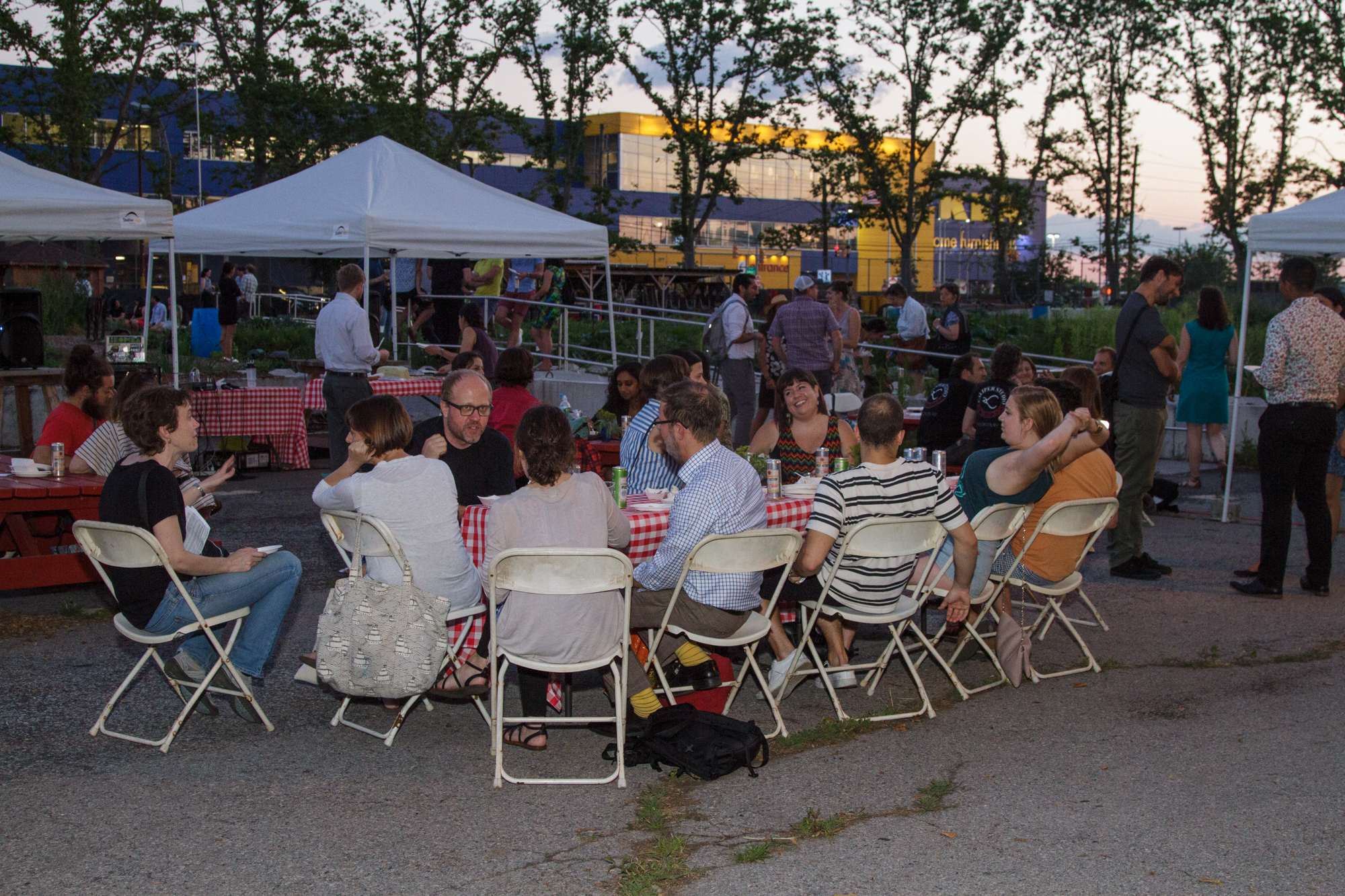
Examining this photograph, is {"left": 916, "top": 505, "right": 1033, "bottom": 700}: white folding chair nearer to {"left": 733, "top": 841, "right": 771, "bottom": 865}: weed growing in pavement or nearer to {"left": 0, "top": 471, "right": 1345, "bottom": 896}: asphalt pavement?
{"left": 0, "top": 471, "right": 1345, "bottom": 896}: asphalt pavement

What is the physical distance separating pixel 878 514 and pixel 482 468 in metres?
1.83

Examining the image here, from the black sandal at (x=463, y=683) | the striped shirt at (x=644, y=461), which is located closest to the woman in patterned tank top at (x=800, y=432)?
the striped shirt at (x=644, y=461)

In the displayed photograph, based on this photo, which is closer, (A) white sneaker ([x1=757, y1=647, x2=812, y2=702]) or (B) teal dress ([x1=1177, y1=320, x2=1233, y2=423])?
(A) white sneaker ([x1=757, y1=647, x2=812, y2=702])

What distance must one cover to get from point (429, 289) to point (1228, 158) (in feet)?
56.5

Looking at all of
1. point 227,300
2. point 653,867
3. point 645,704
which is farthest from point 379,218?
point 227,300

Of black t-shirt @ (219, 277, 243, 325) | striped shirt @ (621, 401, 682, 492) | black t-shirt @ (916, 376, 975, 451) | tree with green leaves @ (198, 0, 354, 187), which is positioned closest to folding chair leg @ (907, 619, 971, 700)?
striped shirt @ (621, 401, 682, 492)

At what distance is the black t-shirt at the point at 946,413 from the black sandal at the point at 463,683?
396 cm

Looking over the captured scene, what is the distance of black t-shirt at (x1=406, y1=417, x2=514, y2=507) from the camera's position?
214 inches

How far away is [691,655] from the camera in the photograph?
4777 mm

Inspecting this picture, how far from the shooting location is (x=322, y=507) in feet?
15.0

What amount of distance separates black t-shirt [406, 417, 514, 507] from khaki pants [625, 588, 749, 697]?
3.88ft

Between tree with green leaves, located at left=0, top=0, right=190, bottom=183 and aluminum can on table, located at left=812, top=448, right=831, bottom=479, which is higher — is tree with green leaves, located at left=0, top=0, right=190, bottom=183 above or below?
above

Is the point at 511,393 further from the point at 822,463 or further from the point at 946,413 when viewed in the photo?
the point at 946,413

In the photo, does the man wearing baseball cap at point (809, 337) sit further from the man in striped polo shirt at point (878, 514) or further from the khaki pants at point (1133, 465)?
the man in striped polo shirt at point (878, 514)
